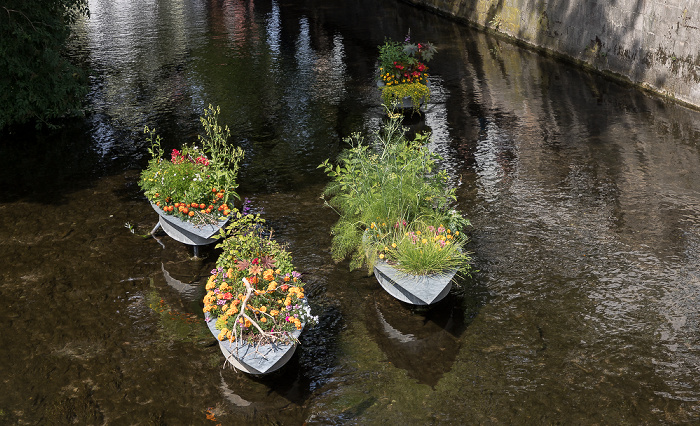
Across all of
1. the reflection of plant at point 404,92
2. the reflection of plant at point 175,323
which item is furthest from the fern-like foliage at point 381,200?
the reflection of plant at point 404,92

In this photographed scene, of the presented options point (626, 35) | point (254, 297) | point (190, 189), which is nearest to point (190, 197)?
point (190, 189)

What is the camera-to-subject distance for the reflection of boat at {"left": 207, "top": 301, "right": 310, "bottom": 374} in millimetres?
6191

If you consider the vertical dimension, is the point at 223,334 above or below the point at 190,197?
below

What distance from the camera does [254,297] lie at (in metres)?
6.68

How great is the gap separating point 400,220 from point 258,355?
263 centimetres

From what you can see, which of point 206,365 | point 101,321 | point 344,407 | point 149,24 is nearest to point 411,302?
point 344,407

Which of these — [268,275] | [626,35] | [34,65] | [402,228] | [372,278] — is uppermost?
[626,35]

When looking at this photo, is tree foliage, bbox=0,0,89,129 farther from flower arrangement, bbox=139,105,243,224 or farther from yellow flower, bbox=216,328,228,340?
yellow flower, bbox=216,328,228,340

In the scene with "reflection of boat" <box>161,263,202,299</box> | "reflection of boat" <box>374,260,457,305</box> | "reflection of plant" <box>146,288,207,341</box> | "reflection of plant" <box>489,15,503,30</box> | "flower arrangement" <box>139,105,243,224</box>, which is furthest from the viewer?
"reflection of plant" <box>489,15,503,30</box>

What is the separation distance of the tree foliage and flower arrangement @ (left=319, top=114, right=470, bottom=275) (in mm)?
7783

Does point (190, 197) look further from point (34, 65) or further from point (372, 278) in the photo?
point (34, 65)

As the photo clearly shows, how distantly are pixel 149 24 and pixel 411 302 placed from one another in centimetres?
1855

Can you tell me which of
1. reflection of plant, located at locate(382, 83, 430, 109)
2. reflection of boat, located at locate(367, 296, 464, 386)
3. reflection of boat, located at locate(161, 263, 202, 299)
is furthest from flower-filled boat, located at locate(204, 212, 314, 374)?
reflection of plant, located at locate(382, 83, 430, 109)

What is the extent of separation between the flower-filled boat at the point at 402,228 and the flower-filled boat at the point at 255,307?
4.07 feet
